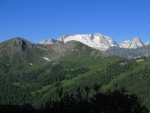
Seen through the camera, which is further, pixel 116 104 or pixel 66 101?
pixel 66 101

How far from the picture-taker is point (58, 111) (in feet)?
260

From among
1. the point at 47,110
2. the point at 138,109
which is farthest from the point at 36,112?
the point at 138,109

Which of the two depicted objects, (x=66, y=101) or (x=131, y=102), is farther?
(x=66, y=101)

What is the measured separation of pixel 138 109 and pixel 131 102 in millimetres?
2670

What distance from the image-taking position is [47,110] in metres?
80.1

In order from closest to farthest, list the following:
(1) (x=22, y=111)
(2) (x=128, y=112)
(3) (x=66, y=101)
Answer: (2) (x=128, y=112) < (1) (x=22, y=111) < (3) (x=66, y=101)

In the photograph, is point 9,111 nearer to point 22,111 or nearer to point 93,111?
point 22,111

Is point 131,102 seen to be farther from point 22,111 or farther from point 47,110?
point 22,111

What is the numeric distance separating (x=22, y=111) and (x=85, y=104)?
16.7 m

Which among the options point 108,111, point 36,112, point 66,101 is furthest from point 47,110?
point 108,111

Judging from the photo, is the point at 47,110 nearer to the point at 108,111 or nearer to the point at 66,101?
the point at 66,101

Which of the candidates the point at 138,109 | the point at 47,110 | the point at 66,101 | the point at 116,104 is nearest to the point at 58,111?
the point at 47,110

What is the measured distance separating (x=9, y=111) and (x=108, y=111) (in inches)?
1007

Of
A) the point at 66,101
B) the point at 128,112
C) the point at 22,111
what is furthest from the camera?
the point at 66,101
